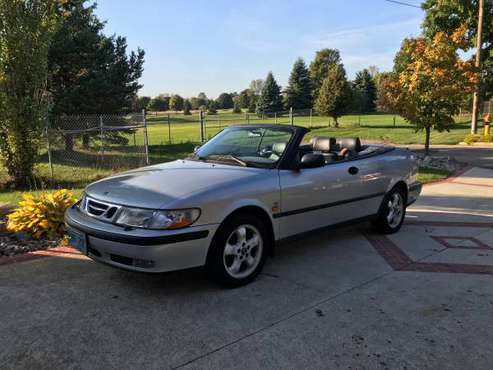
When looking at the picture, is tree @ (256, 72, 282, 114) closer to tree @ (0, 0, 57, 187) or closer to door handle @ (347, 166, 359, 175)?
tree @ (0, 0, 57, 187)

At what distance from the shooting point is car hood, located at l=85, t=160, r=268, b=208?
3717 millimetres

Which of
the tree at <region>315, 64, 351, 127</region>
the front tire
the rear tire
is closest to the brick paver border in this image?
the rear tire

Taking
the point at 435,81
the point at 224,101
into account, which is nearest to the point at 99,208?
the point at 435,81

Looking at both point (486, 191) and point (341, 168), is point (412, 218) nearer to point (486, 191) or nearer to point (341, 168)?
point (341, 168)

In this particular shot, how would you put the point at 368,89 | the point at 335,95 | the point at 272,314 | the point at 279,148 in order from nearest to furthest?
the point at 272,314, the point at 279,148, the point at 335,95, the point at 368,89

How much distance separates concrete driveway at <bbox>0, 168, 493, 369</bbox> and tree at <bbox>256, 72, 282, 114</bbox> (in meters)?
53.3

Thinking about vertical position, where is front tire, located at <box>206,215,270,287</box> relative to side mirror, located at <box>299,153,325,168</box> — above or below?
below

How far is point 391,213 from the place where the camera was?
240 inches

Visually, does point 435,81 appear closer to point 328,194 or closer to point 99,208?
point 328,194

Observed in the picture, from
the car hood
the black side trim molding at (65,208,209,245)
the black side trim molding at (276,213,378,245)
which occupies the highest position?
the car hood

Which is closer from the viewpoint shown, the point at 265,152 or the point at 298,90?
the point at 265,152

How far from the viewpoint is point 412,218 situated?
7133 mm

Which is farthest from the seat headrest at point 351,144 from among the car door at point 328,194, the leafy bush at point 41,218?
the leafy bush at point 41,218

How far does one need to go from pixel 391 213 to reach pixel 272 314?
3164 millimetres
